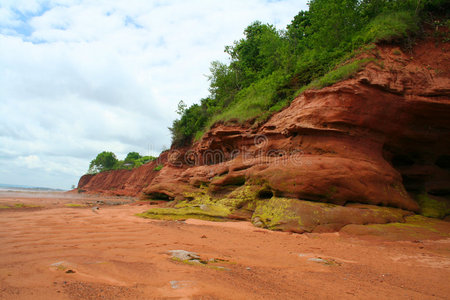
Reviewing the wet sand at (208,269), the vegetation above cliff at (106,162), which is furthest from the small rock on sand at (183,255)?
the vegetation above cliff at (106,162)

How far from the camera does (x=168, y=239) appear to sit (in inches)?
184

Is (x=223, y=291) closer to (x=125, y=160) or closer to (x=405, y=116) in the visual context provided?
(x=405, y=116)

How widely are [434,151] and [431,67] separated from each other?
3.34 meters

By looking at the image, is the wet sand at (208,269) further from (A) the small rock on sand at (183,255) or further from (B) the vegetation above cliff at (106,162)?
(B) the vegetation above cliff at (106,162)

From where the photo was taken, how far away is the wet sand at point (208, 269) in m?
2.16

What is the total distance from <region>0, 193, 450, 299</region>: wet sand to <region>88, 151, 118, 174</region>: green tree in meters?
59.8

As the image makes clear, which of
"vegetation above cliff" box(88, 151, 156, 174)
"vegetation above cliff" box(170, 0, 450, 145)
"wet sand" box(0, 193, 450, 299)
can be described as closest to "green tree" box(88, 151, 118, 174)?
"vegetation above cliff" box(88, 151, 156, 174)

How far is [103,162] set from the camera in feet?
196

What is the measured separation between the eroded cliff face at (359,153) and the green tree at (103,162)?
56.1 meters

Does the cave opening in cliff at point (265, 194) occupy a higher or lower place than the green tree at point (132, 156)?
lower

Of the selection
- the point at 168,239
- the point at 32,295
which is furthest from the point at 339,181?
the point at 32,295

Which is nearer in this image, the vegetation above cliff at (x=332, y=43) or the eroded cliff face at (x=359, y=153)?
the eroded cliff face at (x=359, y=153)

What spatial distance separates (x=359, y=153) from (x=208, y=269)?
754 cm

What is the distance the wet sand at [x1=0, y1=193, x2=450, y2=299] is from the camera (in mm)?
2164
